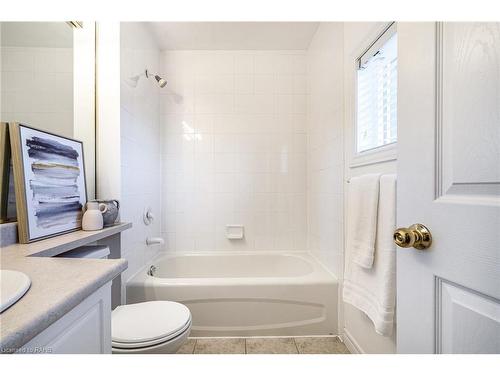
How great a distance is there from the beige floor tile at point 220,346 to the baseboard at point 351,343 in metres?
0.70

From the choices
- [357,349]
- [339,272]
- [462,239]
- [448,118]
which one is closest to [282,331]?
[357,349]

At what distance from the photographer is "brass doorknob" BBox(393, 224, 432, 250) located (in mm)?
530

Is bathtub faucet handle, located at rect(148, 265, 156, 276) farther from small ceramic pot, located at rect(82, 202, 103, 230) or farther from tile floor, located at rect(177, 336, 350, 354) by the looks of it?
small ceramic pot, located at rect(82, 202, 103, 230)

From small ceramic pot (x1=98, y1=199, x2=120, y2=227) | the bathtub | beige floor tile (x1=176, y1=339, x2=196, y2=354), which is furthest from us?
the bathtub

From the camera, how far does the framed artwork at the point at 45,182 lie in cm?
92

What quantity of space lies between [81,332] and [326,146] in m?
1.82

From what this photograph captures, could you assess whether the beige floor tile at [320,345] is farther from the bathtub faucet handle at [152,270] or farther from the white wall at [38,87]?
the white wall at [38,87]

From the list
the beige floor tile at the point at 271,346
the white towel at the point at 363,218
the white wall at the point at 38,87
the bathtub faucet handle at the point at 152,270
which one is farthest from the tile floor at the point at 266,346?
the white wall at the point at 38,87

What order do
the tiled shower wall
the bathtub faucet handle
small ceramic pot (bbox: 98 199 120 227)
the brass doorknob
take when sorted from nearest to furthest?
1. the brass doorknob
2. small ceramic pot (bbox: 98 199 120 227)
3. the bathtub faucet handle
4. the tiled shower wall

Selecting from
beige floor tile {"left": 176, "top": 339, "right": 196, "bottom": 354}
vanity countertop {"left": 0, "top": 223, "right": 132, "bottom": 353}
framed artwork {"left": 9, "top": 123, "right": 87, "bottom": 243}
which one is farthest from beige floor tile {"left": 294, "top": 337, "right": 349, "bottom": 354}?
framed artwork {"left": 9, "top": 123, "right": 87, "bottom": 243}

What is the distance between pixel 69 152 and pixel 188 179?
3.76 feet

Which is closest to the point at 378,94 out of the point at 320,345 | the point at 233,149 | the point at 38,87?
the point at 233,149

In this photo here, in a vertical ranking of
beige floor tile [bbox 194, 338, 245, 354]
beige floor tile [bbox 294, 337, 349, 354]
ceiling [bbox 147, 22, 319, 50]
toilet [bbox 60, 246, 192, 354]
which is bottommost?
beige floor tile [bbox 294, 337, 349, 354]

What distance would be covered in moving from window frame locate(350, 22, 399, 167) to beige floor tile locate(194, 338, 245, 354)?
1.43 m
